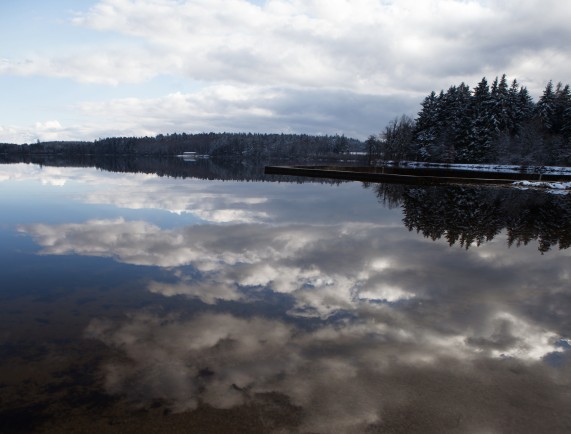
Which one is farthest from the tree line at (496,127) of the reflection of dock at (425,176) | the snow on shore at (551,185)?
the snow on shore at (551,185)

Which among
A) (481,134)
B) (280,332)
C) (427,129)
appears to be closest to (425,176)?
(481,134)

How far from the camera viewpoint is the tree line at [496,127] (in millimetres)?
51531

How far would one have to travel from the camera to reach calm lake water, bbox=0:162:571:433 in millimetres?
4984

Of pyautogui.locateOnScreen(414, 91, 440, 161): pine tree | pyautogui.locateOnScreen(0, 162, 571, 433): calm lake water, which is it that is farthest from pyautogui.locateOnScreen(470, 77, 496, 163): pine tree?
pyautogui.locateOnScreen(0, 162, 571, 433): calm lake water

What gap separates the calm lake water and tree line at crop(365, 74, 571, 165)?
43205 millimetres

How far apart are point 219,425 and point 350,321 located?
146 inches

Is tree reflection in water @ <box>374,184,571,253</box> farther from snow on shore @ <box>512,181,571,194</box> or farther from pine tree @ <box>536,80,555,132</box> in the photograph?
pine tree @ <box>536,80,555,132</box>

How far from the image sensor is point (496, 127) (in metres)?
56.2

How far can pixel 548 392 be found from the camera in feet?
18.2

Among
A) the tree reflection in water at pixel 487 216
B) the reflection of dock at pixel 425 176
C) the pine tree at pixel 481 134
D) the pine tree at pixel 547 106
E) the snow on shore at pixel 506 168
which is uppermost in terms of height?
the pine tree at pixel 547 106

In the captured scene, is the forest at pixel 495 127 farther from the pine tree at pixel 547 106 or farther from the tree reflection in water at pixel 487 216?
the tree reflection in water at pixel 487 216

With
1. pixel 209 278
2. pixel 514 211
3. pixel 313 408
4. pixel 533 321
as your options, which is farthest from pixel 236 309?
pixel 514 211

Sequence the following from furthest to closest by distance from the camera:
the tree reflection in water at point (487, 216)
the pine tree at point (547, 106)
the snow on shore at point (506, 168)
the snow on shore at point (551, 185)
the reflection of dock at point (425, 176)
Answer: the pine tree at point (547, 106) < the snow on shore at point (506, 168) < the reflection of dock at point (425, 176) < the snow on shore at point (551, 185) < the tree reflection in water at point (487, 216)

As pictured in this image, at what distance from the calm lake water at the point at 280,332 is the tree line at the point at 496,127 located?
43.2 meters
